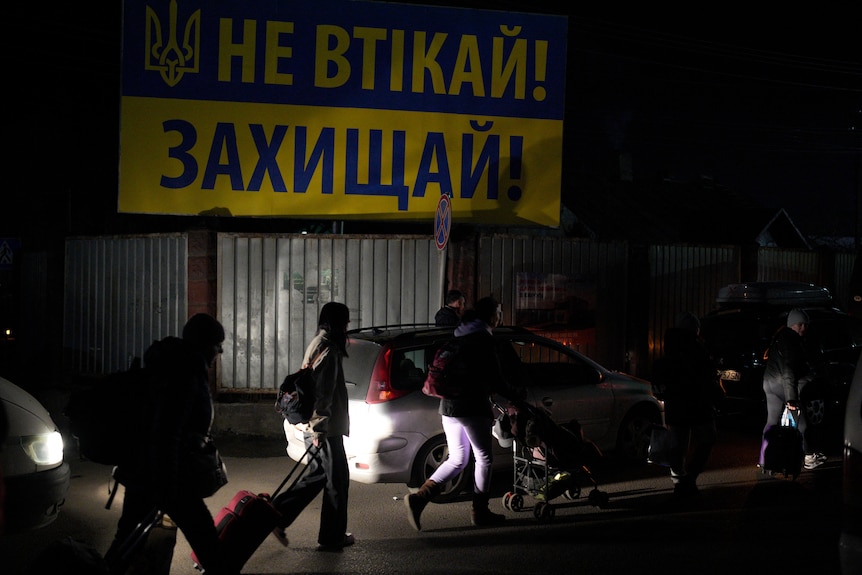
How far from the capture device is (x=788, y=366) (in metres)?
7.98

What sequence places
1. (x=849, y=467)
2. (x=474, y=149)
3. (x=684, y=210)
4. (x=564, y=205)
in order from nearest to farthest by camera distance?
(x=849, y=467), (x=474, y=149), (x=564, y=205), (x=684, y=210)

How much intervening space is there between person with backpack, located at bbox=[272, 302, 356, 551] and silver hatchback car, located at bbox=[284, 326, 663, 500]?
1.27m

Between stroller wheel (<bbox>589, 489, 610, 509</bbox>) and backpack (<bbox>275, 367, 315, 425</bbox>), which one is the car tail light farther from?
stroller wheel (<bbox>589, 489, 610, 509</bbox>)

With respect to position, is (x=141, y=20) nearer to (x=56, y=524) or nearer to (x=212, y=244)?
(x=212, y=244)

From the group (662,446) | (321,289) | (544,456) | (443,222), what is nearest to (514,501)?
(544,456)

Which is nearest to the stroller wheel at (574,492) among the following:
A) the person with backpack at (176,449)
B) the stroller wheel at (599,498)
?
the stroller wheel at (599,498)

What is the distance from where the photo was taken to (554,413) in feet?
26.2

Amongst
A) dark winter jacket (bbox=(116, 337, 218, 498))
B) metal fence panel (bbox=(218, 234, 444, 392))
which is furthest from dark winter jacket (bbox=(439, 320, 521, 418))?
metal fence panel (bbox=(218, 234, 444, 392))

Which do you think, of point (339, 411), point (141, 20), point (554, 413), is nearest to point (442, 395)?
point (339, 411)

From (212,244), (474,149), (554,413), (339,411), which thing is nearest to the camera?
(339,411)

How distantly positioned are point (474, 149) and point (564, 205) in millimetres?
19240

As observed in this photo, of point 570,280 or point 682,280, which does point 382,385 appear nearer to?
point 570,280

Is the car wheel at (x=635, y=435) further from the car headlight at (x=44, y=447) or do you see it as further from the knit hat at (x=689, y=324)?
the car headlight at (x=44, y=447)

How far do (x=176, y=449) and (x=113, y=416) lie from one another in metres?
0.35
